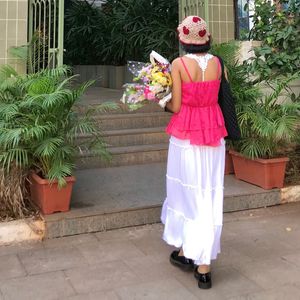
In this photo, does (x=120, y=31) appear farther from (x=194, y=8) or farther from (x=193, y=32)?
(x=193, y=32)

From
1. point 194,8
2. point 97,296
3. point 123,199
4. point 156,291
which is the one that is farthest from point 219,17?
point 97,296

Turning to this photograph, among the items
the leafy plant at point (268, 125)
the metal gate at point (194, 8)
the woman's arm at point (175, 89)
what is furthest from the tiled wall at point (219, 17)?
the woman's arm at point (175, 89)

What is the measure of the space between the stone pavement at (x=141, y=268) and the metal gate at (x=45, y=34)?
2.95m

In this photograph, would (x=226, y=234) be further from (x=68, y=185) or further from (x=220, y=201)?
(x=68, y=185)

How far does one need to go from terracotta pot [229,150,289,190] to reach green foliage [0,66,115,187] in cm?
192

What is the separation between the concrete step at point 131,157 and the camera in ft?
20.5

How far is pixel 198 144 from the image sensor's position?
11.6ft

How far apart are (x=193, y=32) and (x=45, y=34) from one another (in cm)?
389

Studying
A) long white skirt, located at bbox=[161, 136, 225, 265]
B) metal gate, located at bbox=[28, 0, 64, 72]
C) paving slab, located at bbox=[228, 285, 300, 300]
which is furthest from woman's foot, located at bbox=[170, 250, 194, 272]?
metal gate, located at bbox=[28, 0, 64, 72]

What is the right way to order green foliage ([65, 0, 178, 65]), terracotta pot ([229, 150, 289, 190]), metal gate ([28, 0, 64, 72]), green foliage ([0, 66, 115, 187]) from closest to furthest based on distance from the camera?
green foliage ([0, 66, 115, 187])
terracotta pot ([229, 150, 289, 190])
metal gate ([28, 0, 64, 72])
green foliage ([65, 0, 178, 65])

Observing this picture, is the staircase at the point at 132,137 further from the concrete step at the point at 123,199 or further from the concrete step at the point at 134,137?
the concrete step at the point at 123,199

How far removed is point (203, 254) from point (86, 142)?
1.93 m

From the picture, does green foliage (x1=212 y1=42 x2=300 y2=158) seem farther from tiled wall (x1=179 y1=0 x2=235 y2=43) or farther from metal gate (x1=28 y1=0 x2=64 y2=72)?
metal gate (x1=28 y1=0 x2=64 y2=72)

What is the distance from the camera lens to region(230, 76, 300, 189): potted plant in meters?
5.57
